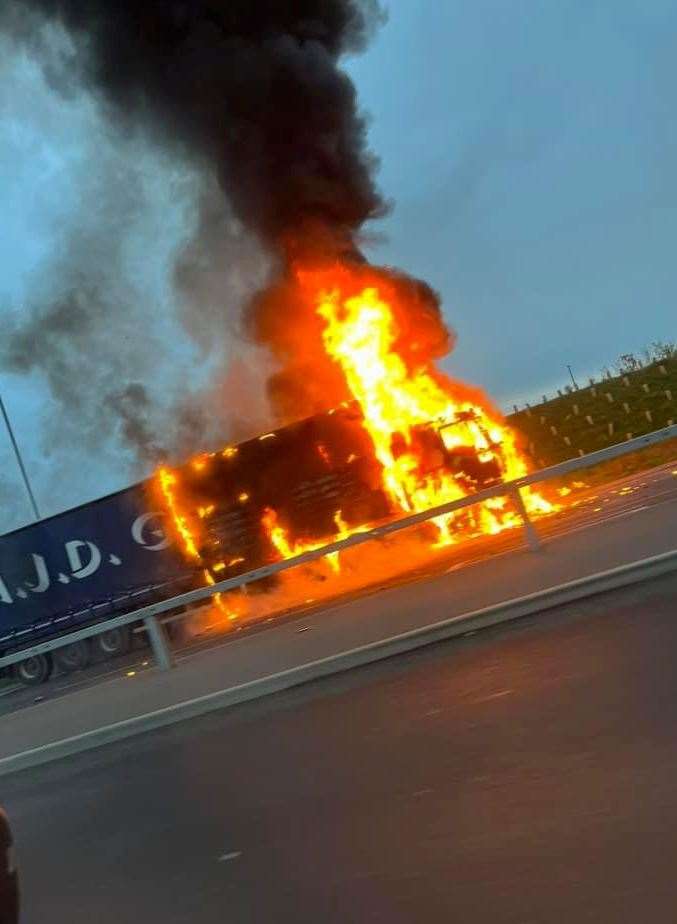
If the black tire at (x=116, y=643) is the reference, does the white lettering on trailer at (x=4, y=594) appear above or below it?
above

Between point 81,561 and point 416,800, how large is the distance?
14381 millimetres

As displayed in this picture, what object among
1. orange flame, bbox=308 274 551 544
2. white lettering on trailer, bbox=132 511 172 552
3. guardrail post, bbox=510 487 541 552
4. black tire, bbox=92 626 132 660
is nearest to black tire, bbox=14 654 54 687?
black tire, bbox=92 626 132 660

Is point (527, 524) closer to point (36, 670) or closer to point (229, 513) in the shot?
point (229, 513)

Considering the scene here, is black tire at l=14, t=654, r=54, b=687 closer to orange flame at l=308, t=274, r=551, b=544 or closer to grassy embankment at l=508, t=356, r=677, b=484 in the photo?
orange flame at l=308, t=274, r=551, b=544

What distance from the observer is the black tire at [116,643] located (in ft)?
58.0

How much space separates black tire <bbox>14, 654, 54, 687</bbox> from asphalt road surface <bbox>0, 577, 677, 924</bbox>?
11.0 metres

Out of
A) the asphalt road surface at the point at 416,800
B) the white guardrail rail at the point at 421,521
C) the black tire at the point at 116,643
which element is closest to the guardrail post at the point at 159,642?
the white guardrail rail at the point at 421,521

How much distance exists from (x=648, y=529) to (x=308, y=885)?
245 inches

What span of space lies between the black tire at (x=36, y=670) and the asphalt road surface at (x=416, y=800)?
36.0ft

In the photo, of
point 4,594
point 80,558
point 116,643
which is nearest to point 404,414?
point 80,558

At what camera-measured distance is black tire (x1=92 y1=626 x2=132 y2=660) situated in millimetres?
17672

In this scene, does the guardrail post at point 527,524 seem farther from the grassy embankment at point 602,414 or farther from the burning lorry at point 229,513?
the grassy embankment at point 602,414

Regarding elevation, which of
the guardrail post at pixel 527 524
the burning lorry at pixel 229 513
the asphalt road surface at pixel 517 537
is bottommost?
the asphalt road surface at pixel 517 537

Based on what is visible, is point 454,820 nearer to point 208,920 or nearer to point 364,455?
point 208,920
